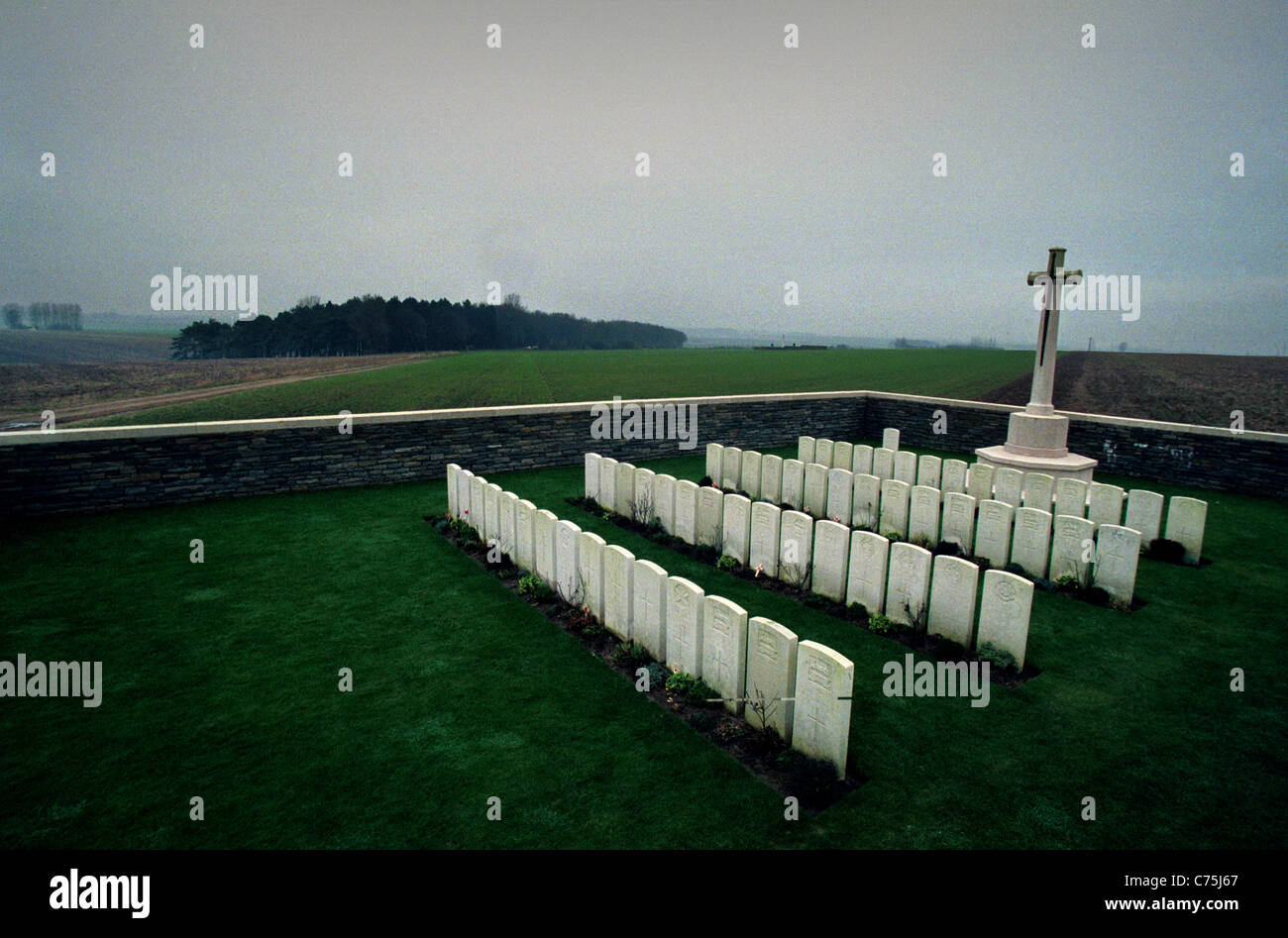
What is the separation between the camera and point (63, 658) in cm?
568

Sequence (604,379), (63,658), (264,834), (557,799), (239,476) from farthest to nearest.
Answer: (604,379) < (239,476) < (63,658) < (557,799) < (264,834)

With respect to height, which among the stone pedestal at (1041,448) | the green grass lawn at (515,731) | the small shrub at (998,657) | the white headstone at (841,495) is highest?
the stone pedestal at (1041,448)

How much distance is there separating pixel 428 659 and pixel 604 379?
4871 centimetres

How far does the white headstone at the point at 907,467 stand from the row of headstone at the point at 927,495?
25 mm

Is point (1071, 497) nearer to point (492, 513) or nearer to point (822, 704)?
point (822, 704)

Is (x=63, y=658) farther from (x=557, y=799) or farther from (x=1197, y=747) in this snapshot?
(x=1197, y=747)

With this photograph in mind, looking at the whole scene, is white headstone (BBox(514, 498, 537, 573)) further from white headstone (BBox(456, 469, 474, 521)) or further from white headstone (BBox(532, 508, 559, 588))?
white headstone (BBox(456, 469, 474, 521))

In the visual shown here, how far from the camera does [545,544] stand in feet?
24.2

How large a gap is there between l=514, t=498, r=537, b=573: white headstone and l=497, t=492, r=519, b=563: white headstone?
0.28ft

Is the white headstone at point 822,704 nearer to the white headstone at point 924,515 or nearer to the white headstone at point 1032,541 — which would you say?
the white headstone at point 1032,541

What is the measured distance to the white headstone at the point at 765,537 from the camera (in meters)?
7.82

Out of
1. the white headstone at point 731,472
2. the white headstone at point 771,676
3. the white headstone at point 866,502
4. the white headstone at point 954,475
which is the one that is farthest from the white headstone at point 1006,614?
the white headstone at point 731,472

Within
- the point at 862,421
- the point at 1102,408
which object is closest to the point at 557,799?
the point at 862,421

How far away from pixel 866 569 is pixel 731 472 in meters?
5.63
